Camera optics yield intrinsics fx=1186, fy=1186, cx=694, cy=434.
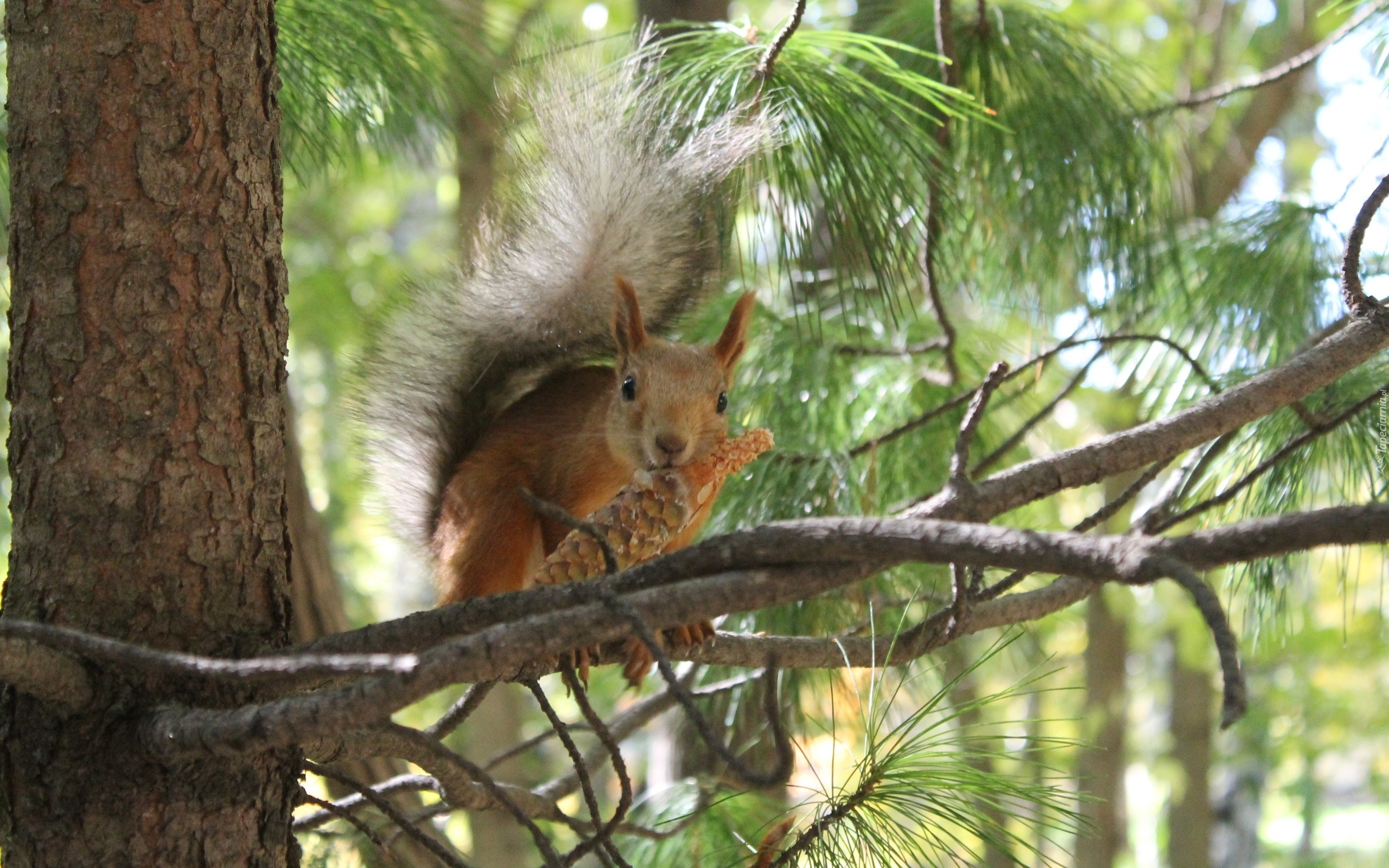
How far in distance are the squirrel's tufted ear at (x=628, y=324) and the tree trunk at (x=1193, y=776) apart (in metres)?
3.27

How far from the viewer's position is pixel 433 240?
5.78 m

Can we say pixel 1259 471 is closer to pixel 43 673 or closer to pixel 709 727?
pixel 709 727

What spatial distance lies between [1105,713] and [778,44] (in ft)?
10.4

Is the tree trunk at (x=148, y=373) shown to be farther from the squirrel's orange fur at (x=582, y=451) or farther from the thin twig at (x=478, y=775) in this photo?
the squirrel's orange fur at (x=582, y=451)

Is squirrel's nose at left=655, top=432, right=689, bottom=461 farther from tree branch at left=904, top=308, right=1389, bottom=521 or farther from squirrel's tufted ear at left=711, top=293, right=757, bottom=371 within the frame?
tree branch at left=904, top=308, right=1389, bottom=521

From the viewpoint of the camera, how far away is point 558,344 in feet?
5.98

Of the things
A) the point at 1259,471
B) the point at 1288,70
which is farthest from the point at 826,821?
the point at 1288,70

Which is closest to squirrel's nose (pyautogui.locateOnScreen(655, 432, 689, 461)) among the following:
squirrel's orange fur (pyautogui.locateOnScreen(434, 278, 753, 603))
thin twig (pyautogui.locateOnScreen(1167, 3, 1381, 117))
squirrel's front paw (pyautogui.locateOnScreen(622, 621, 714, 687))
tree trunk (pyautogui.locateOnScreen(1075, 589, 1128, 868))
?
squirrel's orange fur (pyautogui.locateOnScreen(434, 278, 753, 603))

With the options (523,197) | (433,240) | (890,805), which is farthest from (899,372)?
(433,240)

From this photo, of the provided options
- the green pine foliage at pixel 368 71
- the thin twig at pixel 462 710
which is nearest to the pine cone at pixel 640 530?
the thin twig at pixel 462 710

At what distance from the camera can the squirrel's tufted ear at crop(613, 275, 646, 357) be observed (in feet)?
5.02

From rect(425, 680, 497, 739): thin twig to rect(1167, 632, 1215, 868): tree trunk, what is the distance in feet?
11.9

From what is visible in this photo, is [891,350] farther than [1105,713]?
No

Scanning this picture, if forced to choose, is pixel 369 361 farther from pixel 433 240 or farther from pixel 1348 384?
pixel 433 240
